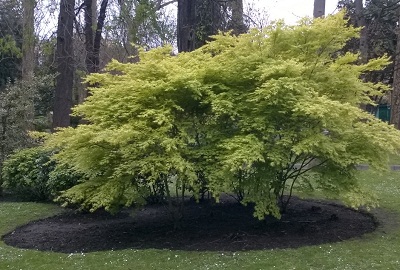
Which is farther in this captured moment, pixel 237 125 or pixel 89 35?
pixel 89 35

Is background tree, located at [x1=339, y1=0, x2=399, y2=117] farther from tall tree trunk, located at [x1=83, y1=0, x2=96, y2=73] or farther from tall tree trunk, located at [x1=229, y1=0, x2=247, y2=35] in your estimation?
tall tree trunk, located at [x1=83, y1=0, x2=96, y2=73]

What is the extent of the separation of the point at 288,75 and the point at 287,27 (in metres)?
1.00

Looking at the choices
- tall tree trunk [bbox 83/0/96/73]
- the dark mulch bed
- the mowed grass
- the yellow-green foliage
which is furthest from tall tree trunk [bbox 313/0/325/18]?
the mowed grass

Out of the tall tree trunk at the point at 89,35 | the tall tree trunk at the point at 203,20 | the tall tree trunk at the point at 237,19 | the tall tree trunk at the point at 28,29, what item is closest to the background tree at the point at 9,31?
the tall tree trunk at the point at 28,29

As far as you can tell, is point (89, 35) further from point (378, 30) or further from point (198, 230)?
point (378, 30)

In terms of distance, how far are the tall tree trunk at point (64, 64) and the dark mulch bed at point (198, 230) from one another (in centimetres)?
713

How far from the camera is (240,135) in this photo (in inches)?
320

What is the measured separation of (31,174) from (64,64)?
5.73m

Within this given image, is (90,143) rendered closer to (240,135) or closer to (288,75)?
(240,135)

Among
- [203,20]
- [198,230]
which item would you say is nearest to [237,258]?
[198,230]

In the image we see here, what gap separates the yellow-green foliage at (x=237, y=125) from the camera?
25.8 feet

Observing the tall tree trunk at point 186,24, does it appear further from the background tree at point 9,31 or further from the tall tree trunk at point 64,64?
the background tree at point 9,31

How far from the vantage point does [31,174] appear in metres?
→ 12.9

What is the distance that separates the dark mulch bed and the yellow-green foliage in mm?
645
